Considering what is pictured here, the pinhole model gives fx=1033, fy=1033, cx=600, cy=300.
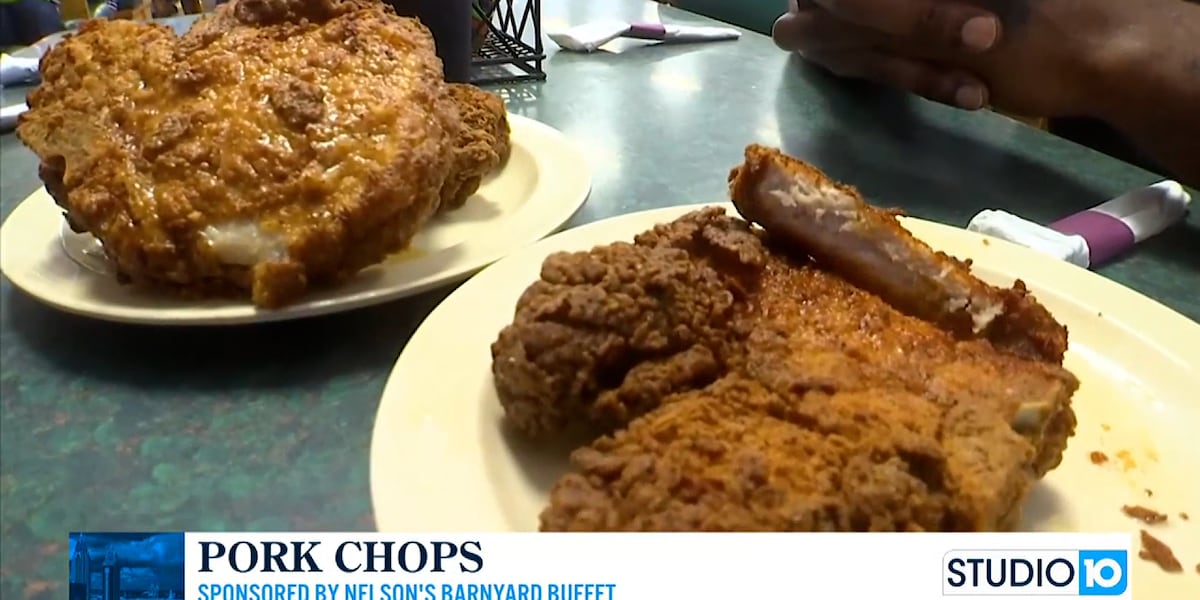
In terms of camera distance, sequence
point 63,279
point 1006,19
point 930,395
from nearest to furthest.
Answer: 1. point 930,395
2. point 63,279
3. point 1006,19

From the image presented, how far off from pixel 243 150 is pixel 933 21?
3.31 ft

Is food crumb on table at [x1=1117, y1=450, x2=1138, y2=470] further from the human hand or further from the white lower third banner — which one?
the human hand

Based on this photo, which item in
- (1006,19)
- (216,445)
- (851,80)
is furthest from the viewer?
(851,80)

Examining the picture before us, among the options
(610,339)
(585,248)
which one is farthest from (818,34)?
(610,339)

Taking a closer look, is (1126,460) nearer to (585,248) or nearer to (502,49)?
(585,248)

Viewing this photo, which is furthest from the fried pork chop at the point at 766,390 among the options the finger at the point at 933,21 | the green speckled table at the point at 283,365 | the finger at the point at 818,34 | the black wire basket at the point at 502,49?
the black wire basket at the point at 502,49

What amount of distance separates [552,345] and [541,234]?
13.9 inches

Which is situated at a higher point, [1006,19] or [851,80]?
[1006,19]

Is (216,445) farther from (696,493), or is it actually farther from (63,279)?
(696,493)

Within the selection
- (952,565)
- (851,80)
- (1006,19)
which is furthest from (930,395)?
(851,80)

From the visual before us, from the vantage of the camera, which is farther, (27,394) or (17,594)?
(27,394)

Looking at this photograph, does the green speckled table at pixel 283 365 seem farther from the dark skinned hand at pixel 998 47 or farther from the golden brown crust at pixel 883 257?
the golden brown crust at pixel 883 257

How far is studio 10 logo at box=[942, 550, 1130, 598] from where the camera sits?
0.62m

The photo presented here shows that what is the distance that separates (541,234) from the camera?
108 centimetres
